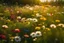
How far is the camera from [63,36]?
3617 mm

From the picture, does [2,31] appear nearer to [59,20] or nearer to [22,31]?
[22,31]

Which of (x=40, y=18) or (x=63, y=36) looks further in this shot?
(x=40, y=18)

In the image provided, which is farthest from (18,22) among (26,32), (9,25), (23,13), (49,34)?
(23,13)

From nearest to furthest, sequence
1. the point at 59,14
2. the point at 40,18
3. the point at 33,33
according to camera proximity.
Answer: the point at 33,33 → the point at 40,18 → the point at 59,14

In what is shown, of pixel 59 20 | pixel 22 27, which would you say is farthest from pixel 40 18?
pixel 22 27

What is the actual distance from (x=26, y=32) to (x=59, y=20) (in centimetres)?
109

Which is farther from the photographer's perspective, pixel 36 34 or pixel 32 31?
pixel 32 31

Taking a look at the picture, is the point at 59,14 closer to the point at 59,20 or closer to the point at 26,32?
the point at 59,20

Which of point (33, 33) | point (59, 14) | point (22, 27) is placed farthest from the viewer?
point (59, 14)

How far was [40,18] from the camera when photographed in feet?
15.0

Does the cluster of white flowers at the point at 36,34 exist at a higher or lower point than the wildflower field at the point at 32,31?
higher

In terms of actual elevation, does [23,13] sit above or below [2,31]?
A: below

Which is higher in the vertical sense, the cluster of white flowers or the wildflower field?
the cluster of white flowers

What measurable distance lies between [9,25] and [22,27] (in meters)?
0.25
